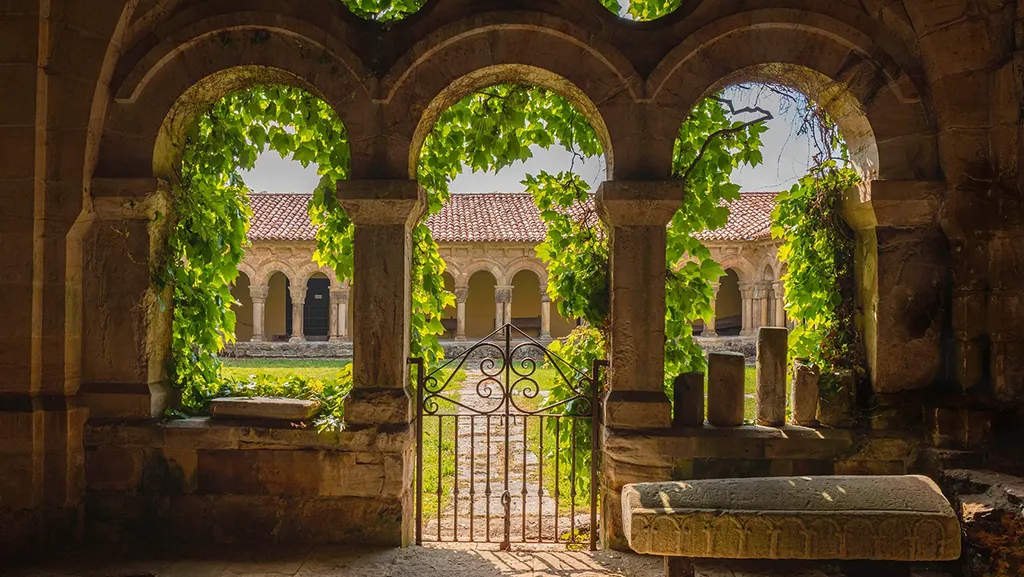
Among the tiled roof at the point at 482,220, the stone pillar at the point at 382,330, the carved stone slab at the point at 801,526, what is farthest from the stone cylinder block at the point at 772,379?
the tiled roof at the point at 482,220

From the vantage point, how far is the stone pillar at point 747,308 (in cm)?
1805

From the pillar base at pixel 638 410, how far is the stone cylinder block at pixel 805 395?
0.84 m

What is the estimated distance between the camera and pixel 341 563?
11.6 ft

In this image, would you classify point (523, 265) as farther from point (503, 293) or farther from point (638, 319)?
point (638, 319)

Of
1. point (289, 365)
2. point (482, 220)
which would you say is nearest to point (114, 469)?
point (289, 365)

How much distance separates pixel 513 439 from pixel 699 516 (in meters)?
4.95

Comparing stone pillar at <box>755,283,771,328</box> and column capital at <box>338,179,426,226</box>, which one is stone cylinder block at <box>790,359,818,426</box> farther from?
stone pillar at <box>755,283,771,328</box>

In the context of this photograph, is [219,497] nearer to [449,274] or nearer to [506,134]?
[506,134]

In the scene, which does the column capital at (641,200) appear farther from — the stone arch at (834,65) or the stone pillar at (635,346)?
the stone arch at (834,65)

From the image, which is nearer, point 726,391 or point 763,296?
point 726,391

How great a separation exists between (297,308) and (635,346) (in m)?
16.6

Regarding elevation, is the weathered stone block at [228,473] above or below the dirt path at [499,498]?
above

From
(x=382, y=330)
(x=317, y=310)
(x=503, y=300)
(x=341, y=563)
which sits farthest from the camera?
(x=317, y=310)

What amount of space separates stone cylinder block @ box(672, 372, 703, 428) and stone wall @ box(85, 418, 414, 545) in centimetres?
164
